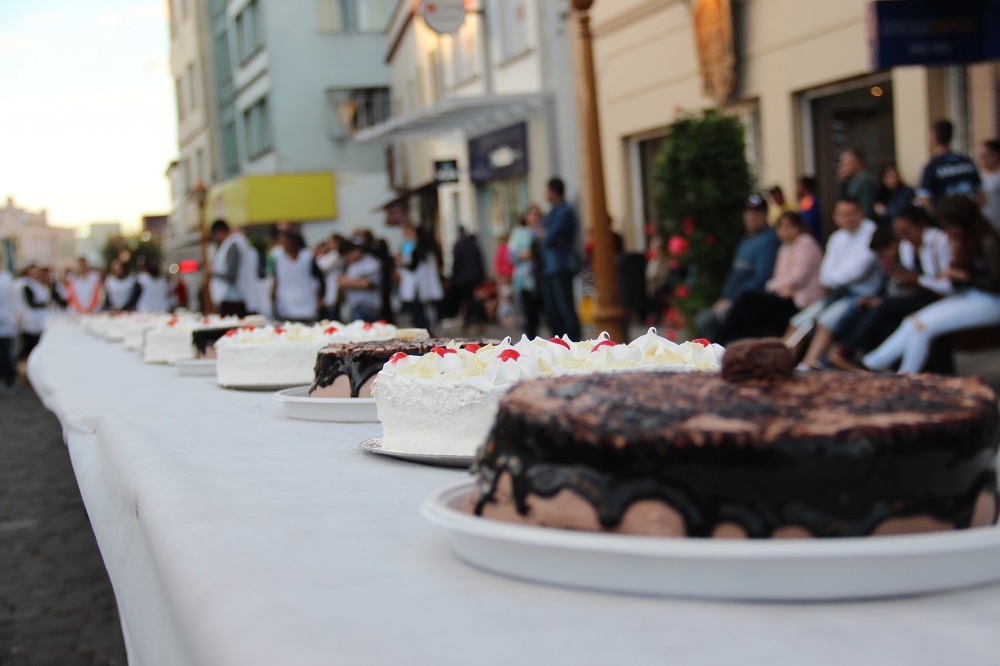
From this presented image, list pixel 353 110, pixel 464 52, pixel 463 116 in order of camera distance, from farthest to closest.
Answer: pixel 353 110, pixel 464 52, pixel 463 116

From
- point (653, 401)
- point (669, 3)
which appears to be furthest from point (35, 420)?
point (653, 401)

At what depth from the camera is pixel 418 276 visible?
1641 cm

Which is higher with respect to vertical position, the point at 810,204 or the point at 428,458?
the point at 810,204

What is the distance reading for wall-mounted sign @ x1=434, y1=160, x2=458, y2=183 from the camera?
2462 cm

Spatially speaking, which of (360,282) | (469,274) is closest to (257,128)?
(469,274)

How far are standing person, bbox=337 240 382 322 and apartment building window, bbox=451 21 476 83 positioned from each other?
10121 mm

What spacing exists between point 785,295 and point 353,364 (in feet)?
25.1

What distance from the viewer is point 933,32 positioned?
969 cm

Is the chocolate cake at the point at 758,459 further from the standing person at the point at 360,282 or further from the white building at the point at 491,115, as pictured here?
the white building at the point at 491,115

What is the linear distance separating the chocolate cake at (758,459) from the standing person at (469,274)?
64.2ft

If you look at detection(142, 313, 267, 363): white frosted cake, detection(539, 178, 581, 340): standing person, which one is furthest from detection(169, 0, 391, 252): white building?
detection(142, 313, 267, 363): white frosted cake

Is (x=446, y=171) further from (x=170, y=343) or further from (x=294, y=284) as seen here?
(x=170, y=343)

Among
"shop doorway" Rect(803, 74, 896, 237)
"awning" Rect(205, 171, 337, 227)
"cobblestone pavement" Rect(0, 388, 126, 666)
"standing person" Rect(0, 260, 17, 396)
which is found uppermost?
"awning" Rect(205, 171, 337, 227)

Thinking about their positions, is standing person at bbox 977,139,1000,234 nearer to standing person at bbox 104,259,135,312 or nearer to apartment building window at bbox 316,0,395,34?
standing person at bbox 104,259,135,312
